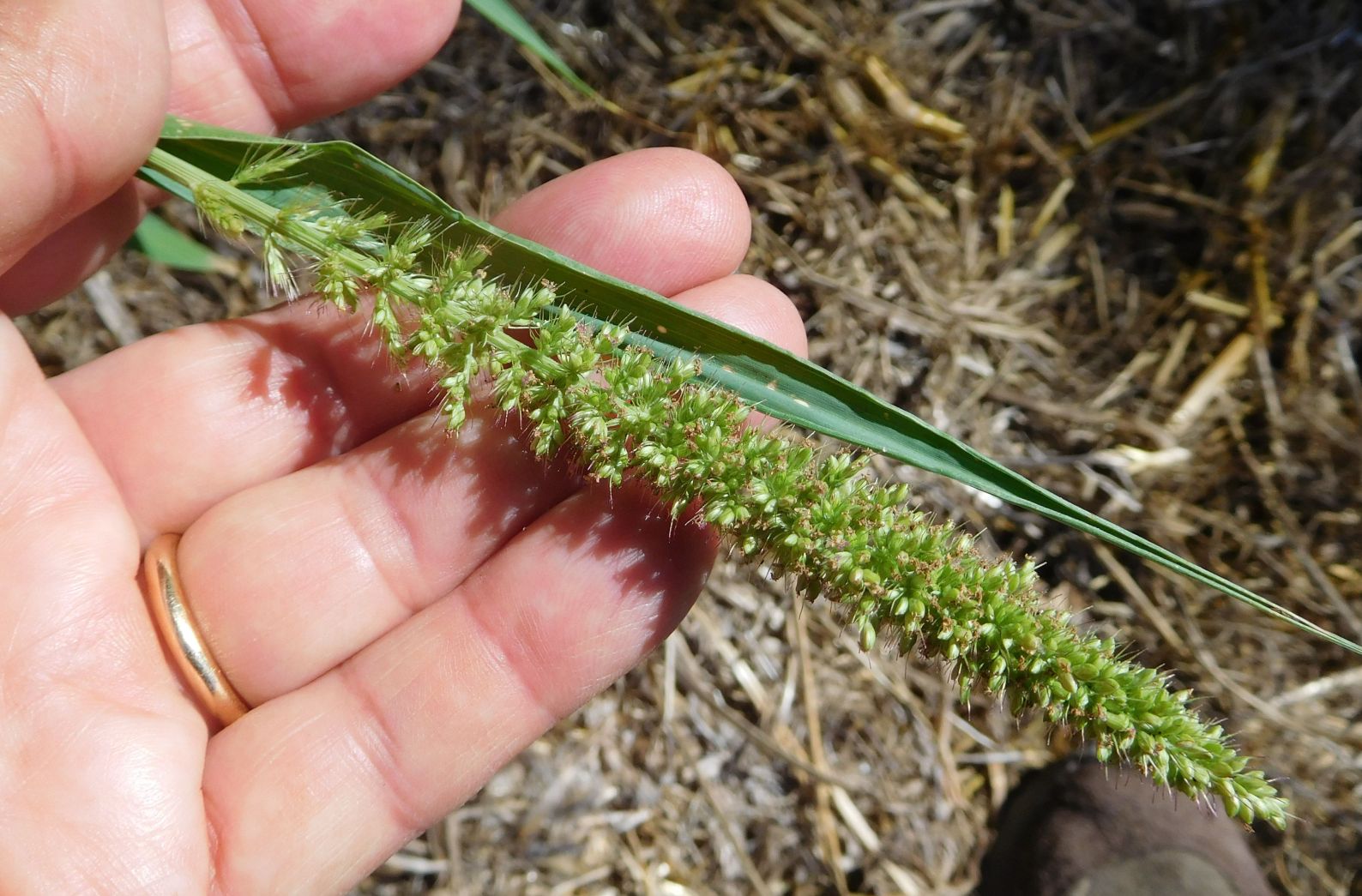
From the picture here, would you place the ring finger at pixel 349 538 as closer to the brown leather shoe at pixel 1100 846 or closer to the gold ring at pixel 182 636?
the gold ring at pixel 182 636

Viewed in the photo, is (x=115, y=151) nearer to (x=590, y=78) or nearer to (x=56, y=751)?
(x=56, y=751)

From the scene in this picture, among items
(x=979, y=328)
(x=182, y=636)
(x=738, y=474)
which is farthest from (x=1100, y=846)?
(x=182, y=636)

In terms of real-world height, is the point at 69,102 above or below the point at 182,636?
above

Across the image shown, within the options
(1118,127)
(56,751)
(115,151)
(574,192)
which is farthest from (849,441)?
(1118,127)

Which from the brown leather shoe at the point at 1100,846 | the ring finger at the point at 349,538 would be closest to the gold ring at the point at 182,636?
the ring finger at the point at 349,538

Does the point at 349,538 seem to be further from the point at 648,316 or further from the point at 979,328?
the point at 979,328

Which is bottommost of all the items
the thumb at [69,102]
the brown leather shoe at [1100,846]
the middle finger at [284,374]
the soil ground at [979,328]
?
the brown leather shoe at [1100,846]

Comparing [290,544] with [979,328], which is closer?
[290,544]
